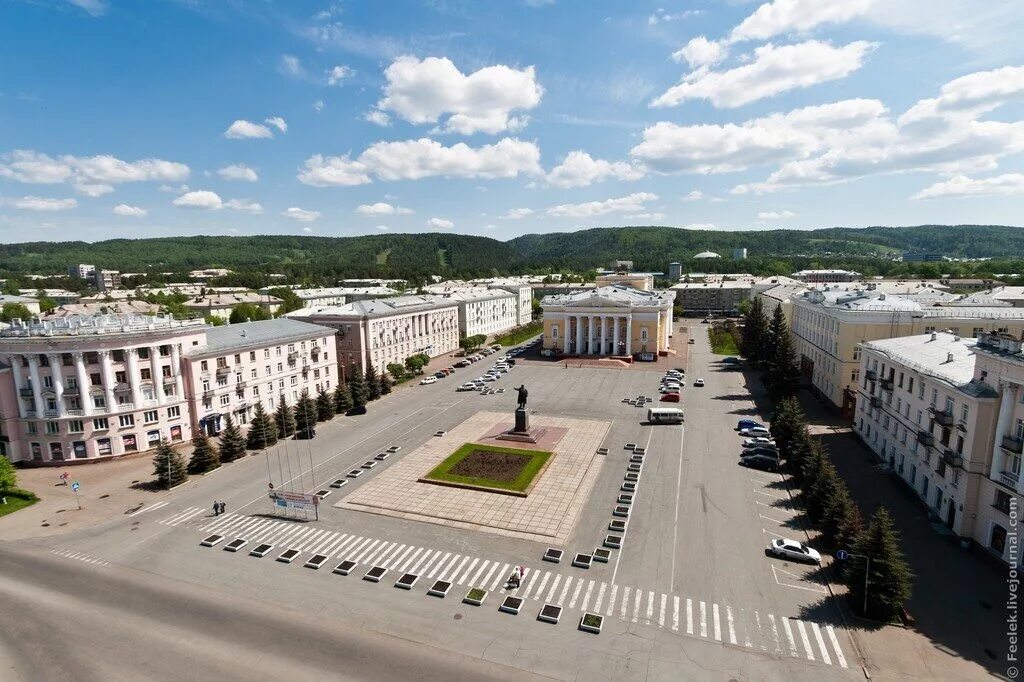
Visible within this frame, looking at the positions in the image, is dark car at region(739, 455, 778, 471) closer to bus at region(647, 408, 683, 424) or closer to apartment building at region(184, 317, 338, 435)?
bus at region(647, 408, 683, 424)

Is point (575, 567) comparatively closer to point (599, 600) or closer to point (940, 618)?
point (599, 600)

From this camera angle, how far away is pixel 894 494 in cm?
4025

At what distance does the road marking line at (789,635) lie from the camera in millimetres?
24453

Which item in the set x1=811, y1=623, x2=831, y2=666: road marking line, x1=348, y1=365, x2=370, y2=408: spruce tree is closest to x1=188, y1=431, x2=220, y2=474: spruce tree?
x1=348, y1=365, x2=370, y2=408: spruce tree

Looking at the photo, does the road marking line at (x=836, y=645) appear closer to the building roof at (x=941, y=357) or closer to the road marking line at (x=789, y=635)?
the road marking line at (x=789, y=635)

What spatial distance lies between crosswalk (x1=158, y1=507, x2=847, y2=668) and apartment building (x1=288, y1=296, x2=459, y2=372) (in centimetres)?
4154

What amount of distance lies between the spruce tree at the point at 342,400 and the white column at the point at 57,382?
26.3m

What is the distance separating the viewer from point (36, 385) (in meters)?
48.3

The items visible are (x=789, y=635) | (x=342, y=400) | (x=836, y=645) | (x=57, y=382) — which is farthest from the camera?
(x=342, y=400)

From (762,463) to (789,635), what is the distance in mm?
22969

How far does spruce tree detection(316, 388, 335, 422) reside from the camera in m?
62.6

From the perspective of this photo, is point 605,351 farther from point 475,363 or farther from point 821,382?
point 821,382

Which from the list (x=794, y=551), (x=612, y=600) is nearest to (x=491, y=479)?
(x=612, y=600)

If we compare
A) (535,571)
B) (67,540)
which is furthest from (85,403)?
(535,571)
